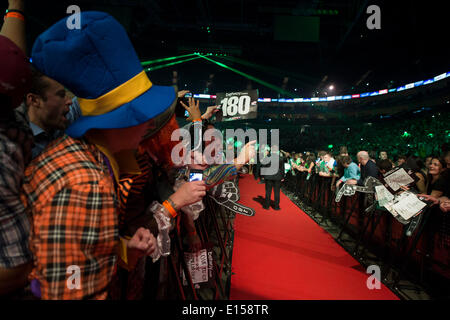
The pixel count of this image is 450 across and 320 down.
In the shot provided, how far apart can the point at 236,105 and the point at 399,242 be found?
15.1ft

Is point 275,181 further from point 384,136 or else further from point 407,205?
point 384,136

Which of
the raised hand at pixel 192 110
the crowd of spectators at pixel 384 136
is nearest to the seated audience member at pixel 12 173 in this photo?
the raised hand at pixel 192 110

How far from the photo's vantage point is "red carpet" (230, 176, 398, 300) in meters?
2.96

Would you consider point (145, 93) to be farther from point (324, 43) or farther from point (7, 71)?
point (324, 43)

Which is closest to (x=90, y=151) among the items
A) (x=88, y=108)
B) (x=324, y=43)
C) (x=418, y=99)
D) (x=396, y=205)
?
(x=88, y=108)

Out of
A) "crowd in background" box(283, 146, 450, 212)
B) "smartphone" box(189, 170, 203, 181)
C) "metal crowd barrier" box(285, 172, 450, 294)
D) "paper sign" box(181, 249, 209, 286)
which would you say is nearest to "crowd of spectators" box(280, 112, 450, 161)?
"crowd in background" box(283, 146, 450, 212)

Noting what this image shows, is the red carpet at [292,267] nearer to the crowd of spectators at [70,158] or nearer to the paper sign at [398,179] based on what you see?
the paper sign at [398,179]

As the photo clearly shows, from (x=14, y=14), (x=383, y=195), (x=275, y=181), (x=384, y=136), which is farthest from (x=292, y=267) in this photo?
(x=384, y=136)

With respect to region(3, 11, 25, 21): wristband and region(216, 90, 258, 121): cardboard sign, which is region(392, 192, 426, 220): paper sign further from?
region(3, 11, 25, 21): wristband

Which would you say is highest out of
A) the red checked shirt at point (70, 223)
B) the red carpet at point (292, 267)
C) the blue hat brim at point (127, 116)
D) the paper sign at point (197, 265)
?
the blue hat brim at point (127, 116)

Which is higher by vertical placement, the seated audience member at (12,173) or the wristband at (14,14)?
the wristband at (14,14)

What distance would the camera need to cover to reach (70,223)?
0.60m

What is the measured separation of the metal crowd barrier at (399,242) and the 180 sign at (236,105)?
3483 millimetres

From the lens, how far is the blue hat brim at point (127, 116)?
0.76m
